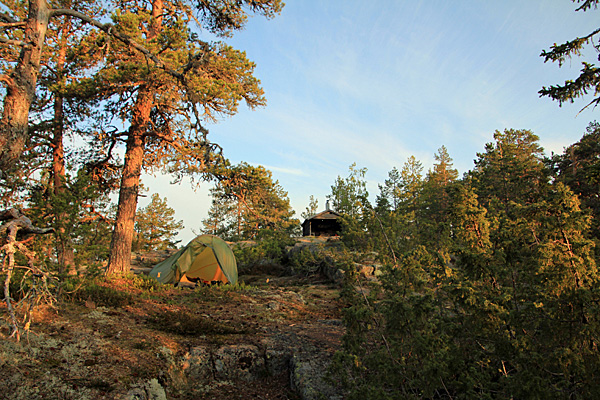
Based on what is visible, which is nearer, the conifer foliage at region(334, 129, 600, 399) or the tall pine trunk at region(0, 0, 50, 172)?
the conifer foliage at region(334, 129, 600, 399)

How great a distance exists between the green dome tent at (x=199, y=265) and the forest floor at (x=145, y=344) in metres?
4.60

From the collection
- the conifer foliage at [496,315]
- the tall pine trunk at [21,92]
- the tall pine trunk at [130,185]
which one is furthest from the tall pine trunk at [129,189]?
the conifer foliage at [496,315]

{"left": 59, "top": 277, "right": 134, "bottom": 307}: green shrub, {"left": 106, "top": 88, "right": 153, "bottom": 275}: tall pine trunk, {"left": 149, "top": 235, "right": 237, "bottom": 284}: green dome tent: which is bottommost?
{"left": 59, "top": 277, "right": 134, "bottom": 307}: green shrub

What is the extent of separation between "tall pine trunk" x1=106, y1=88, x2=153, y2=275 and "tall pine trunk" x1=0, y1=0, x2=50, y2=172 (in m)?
4.91

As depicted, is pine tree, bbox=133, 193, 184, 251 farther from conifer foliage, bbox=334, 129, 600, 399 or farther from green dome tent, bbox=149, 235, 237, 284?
conifer foliage, bbox=334, 129, 600, 399

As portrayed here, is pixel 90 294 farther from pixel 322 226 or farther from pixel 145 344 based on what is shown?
pixel 322 226

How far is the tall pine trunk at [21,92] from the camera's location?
4.81m

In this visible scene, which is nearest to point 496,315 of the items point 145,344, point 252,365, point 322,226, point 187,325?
point 252,365

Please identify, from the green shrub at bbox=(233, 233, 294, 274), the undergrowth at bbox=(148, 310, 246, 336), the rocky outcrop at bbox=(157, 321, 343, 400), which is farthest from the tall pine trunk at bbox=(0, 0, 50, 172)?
the green shrub at bbox=(233, 233, 294, 274)

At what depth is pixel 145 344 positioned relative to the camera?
→ 467 cm

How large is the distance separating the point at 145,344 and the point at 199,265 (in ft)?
28.1

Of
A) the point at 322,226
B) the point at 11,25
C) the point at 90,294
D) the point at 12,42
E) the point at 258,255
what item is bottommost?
the point at 90,294

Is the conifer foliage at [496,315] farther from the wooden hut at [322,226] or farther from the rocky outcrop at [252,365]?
the wooden hut at [322,226]

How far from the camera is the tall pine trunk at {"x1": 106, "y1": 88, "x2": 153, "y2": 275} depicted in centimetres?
1055
